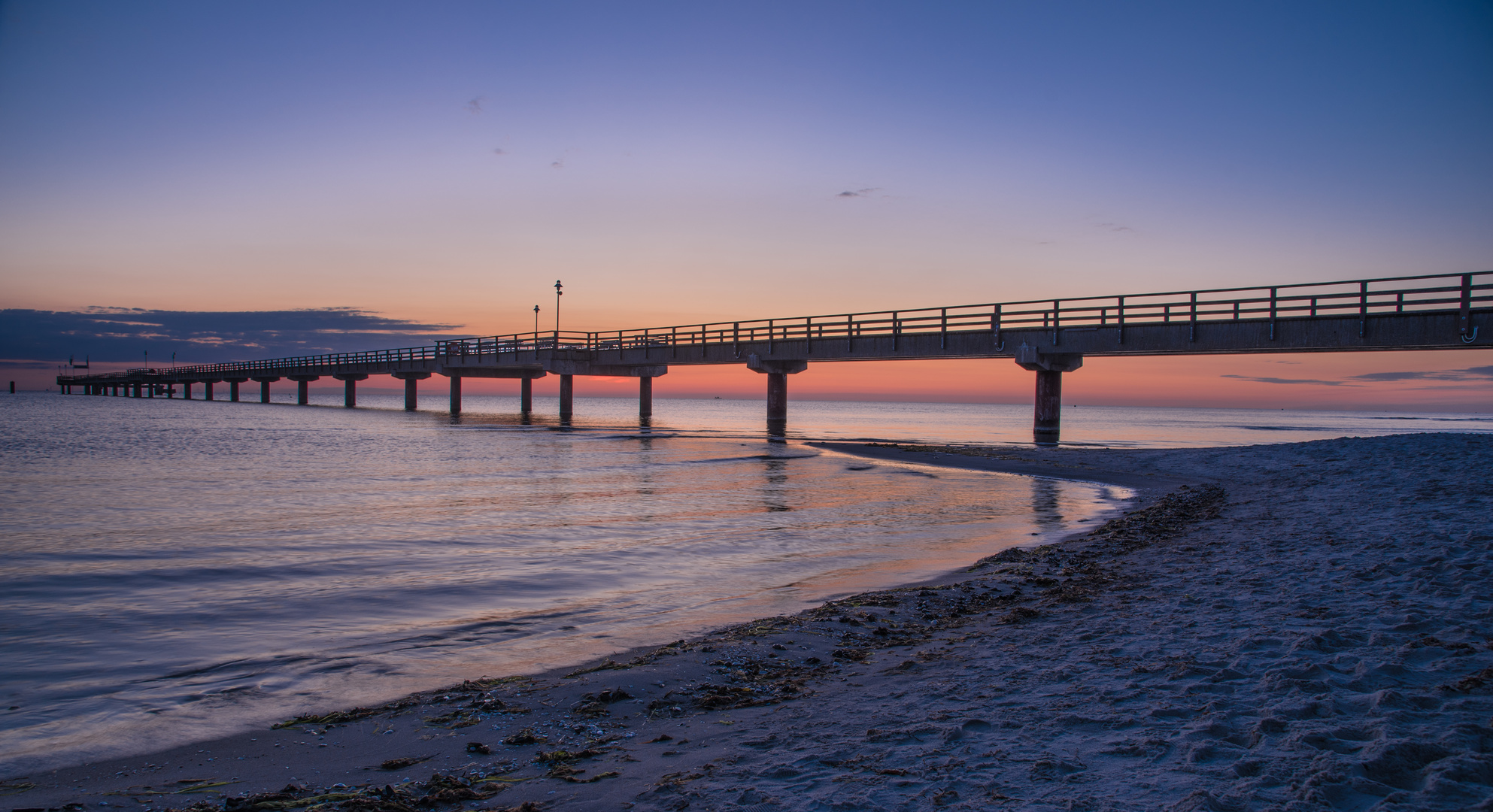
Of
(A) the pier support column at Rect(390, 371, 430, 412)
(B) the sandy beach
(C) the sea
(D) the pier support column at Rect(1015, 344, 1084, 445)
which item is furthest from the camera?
(A) the pier support column at Rect(390, 371, 430, 412)

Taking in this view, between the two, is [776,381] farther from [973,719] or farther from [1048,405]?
[973,719]

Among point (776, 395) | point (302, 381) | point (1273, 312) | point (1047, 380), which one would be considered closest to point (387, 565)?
point (1273, 312)

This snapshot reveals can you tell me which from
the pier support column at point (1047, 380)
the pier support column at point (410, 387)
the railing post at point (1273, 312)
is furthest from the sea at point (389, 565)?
the pier support column at point (410, 387)

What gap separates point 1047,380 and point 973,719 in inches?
1224

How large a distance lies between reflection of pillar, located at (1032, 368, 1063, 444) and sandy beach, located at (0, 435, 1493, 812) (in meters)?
25.9

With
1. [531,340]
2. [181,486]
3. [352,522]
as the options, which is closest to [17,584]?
[352,522]

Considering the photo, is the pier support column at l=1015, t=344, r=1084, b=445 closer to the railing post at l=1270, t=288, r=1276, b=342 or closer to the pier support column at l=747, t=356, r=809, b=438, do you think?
the railing post at l=1270, t=288, r=1276, b=342

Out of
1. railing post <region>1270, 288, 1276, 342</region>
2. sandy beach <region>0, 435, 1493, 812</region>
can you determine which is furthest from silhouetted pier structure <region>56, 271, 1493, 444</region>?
sandy beach <region>0, 435, 1493, 812</region>

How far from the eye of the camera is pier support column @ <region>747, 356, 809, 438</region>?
43.4 meters

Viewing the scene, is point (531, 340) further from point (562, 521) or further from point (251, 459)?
point (562, 521)

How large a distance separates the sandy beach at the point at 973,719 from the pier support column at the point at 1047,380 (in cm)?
2497

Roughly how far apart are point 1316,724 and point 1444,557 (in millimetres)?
5563

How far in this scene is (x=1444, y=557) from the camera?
7629mm

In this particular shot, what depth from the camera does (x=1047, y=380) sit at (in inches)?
1296
